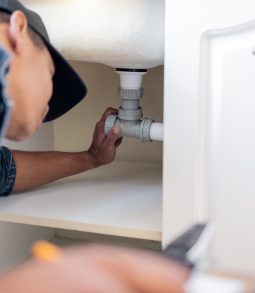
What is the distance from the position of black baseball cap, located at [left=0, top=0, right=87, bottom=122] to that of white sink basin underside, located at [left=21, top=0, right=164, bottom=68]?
0.06 meters

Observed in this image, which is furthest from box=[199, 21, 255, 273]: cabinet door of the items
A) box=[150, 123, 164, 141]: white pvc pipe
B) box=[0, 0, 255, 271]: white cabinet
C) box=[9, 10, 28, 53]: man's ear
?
box=[9, 10, 28, 53]: man's ear

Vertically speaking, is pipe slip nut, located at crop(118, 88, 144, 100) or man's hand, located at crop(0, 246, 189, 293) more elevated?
pipe slip nut, located at crop(118, 88, 144, 100)

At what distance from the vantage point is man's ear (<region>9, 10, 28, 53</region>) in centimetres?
49

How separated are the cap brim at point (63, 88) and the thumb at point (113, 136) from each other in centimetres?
16

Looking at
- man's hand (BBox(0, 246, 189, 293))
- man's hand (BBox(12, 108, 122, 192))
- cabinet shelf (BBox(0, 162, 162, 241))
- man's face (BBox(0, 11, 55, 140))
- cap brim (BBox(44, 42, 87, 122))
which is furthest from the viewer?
man's hand (BBox(12, 108, 122, 192))

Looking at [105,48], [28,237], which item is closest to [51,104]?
[105,48]

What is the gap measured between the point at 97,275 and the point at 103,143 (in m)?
0.64

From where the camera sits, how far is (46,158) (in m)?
0.90

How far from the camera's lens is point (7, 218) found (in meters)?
0.80

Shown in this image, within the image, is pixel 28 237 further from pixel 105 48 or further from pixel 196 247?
→ pixel 196 247

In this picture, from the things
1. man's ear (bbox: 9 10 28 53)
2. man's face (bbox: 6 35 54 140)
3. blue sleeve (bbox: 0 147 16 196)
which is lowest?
blue sleeve (bbox: 0 147 16 196)

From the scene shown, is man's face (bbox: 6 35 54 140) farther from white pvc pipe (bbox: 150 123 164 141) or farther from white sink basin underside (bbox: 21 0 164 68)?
white pvc pipe (bbox: 150 123 164 141)

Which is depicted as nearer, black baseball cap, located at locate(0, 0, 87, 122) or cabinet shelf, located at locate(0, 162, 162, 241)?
black baseball cap, located at locate(0, 0, 87, 122)

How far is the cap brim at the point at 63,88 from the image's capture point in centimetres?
62
